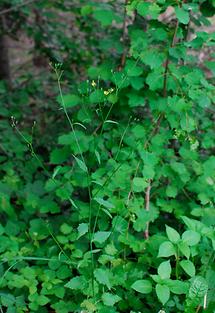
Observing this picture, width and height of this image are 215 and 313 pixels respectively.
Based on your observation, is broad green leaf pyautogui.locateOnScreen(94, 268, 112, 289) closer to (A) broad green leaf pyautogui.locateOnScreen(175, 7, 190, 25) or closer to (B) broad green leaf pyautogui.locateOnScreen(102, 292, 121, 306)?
(B) broad green leaf pyautogui.locateOnScreen(102, 292, 121, 306)

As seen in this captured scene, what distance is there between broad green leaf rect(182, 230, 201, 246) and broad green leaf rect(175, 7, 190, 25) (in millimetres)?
1008

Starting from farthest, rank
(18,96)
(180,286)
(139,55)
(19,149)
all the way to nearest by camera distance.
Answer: (18,96), (19,149), (139,55), (180,286)

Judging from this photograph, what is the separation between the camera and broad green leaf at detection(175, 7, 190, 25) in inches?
102

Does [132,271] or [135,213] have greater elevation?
[135,213]

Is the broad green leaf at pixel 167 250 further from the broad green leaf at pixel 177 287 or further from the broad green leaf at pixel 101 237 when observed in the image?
the broad green leaf at pixel 101 237

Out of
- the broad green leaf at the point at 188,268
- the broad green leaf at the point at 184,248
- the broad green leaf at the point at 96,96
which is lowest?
the broad green leaf at the point at 188,268

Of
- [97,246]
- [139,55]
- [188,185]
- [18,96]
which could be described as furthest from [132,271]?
[18,96]

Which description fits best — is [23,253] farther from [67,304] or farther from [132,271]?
[132,271]

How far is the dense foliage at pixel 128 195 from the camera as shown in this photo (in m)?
2.39

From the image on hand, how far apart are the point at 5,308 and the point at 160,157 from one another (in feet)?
3.72

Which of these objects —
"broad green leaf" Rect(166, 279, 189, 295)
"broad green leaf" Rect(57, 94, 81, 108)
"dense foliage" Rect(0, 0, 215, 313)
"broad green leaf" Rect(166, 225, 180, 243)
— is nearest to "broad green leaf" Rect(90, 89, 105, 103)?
"dense foliage" Rect(0, 0, 215, 313)

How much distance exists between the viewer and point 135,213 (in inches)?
107

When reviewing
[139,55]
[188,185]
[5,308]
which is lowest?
[5,308]

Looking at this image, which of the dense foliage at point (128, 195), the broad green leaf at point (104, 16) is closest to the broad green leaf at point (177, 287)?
the dense foliage at point (128, 195)
